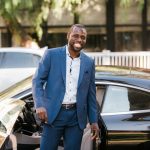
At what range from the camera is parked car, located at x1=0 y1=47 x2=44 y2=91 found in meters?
12.2

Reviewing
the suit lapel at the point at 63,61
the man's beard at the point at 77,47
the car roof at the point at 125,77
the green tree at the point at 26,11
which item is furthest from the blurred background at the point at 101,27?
the man's beard at the point at 77,47

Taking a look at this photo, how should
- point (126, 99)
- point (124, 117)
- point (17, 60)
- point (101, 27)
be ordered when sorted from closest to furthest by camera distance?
point (124, 117) → point (126, 99) → point (17, 60) → point (101, 27)

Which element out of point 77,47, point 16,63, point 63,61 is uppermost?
point 77,47

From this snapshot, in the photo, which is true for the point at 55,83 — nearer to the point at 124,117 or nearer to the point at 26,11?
the point at 124,117

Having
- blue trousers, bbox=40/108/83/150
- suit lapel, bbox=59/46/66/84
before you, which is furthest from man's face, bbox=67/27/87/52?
blue trousers, bbox=40/108/83/150

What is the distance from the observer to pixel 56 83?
15.1ft

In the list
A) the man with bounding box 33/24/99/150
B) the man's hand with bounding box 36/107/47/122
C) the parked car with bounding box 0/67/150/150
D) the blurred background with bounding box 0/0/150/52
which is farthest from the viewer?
the blurred background with bounding box 0/0/150/52

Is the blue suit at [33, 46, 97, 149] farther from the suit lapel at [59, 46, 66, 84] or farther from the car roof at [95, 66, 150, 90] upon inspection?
the car roof at [95, 66, 150, 90]

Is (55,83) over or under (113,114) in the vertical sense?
over

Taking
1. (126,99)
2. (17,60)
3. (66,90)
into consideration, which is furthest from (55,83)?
(17,60)

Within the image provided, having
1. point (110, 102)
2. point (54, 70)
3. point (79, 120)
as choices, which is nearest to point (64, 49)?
point (54, 70)

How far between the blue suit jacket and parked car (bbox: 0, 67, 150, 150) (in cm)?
49

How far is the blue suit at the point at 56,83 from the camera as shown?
4.57 meters

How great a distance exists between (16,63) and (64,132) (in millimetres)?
7906
